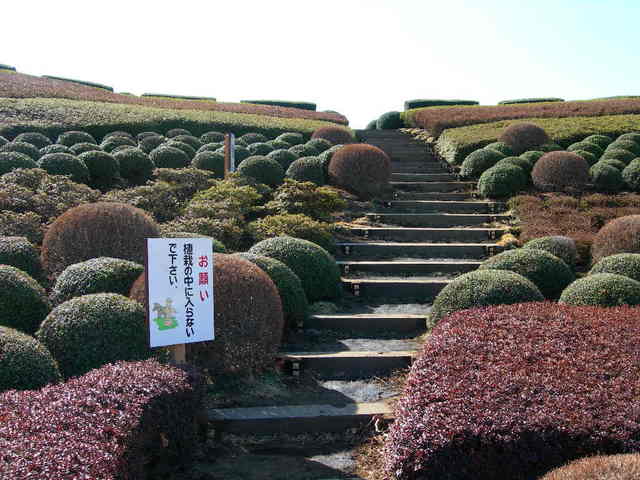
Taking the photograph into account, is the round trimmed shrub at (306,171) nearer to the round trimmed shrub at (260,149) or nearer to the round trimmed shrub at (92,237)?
the round trimmed shrub at (260,149)

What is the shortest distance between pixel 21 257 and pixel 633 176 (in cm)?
1222

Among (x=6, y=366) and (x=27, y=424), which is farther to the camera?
(x=6, y=366)

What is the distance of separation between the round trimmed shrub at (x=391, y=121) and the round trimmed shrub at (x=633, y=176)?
18.1 m

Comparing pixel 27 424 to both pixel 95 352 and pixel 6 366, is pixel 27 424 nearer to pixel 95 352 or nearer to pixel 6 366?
pixel 6 366

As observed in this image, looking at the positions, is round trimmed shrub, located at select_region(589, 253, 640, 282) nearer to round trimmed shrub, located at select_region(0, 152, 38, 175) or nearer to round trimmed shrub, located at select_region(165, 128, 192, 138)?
round trimmed shrub, located at select_region(0, 152, 38, 175)

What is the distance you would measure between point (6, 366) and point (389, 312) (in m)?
4.80

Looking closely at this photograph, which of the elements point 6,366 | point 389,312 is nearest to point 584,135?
point 389,312

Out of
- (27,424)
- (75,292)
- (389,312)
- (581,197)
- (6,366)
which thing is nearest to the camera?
(27,424)

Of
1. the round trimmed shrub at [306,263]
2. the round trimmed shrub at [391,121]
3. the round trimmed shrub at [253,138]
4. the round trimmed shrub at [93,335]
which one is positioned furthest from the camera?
the round trimmed shrub at [391,121]

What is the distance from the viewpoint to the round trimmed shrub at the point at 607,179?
45.6 feet

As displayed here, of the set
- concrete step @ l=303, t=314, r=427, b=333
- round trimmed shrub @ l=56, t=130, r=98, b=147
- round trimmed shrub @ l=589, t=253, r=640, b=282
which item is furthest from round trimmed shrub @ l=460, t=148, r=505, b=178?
round trimmed shrub @ l=56, t=130, r=98, b=147

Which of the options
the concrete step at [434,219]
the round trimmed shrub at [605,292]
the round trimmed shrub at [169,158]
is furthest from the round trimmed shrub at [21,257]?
the round trimmed shrub at [169,158]

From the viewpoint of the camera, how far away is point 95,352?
5160mm

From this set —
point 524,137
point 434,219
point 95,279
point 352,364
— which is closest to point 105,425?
point 95,279
